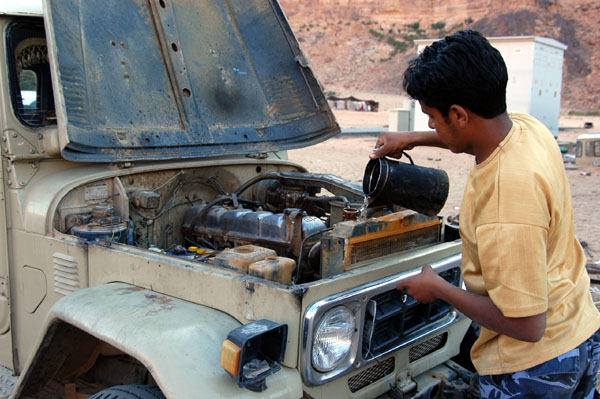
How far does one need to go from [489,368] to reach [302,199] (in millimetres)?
1965

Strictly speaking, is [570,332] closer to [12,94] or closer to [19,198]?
[19,198]

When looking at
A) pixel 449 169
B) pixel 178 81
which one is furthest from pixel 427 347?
pixel 449 169

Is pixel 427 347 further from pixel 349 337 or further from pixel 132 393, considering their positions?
pixel 132 393

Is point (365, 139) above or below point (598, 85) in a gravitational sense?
below

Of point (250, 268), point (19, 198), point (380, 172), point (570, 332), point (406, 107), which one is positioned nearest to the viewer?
point (570, 332)

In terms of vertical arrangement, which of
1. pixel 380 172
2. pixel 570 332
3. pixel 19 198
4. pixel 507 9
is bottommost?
pixel 570 332

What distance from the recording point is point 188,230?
345 cm

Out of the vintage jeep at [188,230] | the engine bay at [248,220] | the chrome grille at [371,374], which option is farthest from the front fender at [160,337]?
the chrome grille at [371,374]

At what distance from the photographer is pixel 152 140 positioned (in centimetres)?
331

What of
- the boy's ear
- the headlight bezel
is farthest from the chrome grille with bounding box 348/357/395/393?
the boy's ear

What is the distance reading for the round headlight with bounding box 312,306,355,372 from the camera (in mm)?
2096

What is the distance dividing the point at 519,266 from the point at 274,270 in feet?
3.03

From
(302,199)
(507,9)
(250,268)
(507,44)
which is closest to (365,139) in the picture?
(507,44)

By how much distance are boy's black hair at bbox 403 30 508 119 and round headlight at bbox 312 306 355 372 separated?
0.84m
